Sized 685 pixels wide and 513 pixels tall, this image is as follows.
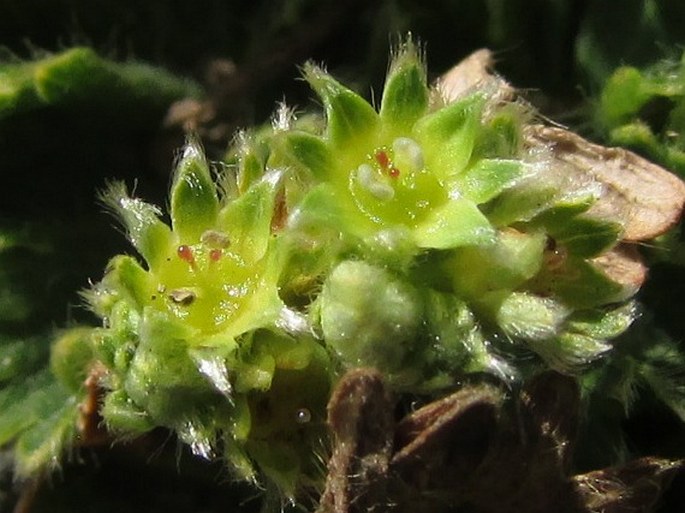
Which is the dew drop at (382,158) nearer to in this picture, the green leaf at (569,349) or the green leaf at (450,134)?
the green leaf at (450,134)

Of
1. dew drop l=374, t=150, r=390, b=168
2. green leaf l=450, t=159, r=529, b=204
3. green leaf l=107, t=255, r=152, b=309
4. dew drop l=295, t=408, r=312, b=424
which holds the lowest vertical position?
dew drop l=295, t=408, r=312, b=424

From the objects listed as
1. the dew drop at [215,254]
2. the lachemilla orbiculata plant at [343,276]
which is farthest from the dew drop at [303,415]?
the dew drop at [215,254]

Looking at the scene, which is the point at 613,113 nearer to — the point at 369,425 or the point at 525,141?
the point at 525,141

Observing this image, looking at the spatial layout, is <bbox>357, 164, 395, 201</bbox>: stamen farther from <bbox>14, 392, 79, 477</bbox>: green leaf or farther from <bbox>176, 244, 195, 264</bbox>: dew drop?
<bbox>14, 392, 79, 477</bbox>: green leaf

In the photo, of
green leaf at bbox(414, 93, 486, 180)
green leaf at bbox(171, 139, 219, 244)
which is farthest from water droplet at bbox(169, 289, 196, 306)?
green leaf at bbox(414, 93, 486, 180)

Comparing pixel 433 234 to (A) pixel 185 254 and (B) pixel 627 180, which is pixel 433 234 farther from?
(B) pixel 627 180

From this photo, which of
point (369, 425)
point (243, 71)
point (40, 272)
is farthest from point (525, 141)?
point (40, 272)

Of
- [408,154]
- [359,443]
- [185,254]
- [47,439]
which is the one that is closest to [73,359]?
[47,439]
